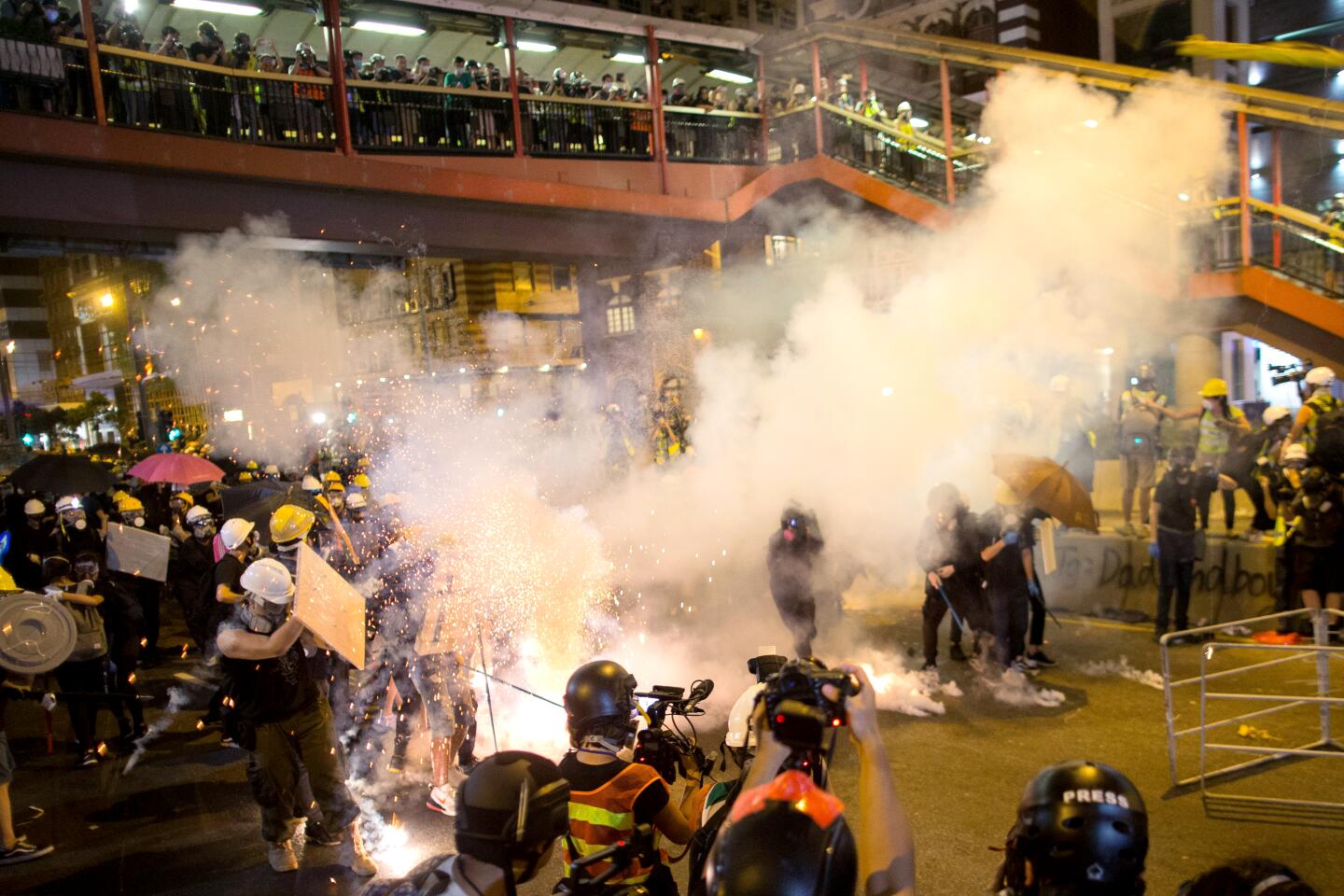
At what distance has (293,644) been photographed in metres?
4.46

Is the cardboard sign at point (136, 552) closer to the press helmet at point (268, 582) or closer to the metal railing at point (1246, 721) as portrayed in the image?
the press helmet at point (268, 582)

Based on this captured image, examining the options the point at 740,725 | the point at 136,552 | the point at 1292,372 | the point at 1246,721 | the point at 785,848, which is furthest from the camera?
the point at 1292,372

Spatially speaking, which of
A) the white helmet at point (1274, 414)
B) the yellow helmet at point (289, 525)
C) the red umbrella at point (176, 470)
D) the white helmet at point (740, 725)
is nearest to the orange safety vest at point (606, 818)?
the white helmet at point (740, 725)

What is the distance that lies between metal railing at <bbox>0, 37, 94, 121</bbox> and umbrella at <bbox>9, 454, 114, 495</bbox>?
3.40m

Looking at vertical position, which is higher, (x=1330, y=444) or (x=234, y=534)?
(x=234, y=534)

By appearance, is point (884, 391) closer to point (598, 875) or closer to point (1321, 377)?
point (1321, 377)

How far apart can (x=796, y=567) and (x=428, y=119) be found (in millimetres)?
7934

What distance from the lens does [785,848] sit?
4.96 feet

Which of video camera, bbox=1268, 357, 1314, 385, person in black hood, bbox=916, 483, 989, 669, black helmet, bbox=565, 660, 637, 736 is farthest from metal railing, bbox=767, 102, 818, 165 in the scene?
black helmet, bbox=565, 660, 637, 736

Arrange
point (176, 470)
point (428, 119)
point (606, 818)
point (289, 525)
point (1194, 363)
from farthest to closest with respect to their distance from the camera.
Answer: point (428, 119), point (1194, 363), point (176, 470), point (289, 525), point (606, 818)

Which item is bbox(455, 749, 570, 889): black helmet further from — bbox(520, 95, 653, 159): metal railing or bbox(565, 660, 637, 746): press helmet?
bbox(520, 95, 653, 159): metal railing

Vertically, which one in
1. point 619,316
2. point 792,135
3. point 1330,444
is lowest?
point 1330,444

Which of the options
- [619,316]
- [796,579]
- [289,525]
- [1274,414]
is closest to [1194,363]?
[1274,414]

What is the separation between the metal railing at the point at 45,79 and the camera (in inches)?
344
